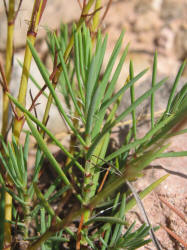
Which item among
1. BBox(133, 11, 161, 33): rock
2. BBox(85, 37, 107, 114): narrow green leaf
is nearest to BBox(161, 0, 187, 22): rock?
BBox(133, 11, 161, 33): rock

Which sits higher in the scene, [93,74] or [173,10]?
[173,10]

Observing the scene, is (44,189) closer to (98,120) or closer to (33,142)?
(33,142)

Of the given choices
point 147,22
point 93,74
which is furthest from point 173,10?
point 93,74

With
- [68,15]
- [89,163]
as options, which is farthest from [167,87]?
[68,15]

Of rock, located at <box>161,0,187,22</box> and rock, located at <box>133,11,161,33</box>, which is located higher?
rock, located at <box>161,0,187,22</box>

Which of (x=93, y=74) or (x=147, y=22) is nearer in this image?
(x=93, y=74)

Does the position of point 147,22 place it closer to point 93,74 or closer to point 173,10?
point 173,10

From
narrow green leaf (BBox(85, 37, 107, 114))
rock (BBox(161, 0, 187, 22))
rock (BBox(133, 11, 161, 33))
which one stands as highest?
rock (BBox(161, 0, 187, 22))

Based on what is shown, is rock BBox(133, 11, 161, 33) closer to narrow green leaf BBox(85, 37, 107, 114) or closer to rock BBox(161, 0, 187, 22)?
rock BBox(161, 0, 187, 22)

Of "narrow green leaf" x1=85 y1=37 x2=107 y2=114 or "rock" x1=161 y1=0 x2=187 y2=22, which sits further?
"rock" x1=161 y1=0 x2=187 y2=22

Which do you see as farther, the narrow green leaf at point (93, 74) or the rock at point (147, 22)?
the rock at point (147, 22)

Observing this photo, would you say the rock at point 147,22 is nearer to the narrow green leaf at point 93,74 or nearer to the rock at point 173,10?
the rock at point 173,10

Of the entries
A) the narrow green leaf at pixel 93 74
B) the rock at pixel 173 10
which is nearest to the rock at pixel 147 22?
the rock at pixel 173 10
